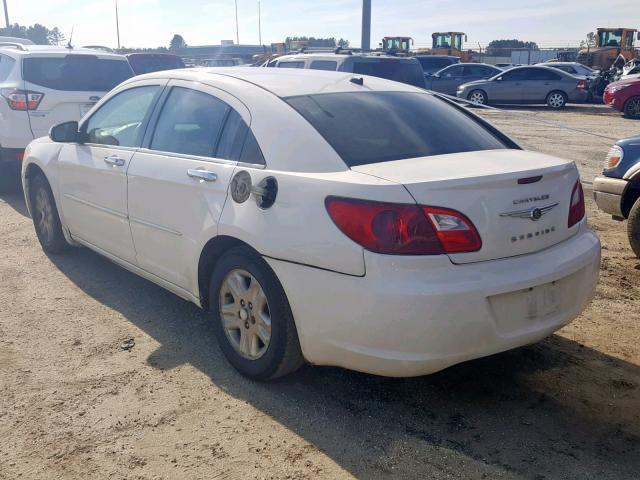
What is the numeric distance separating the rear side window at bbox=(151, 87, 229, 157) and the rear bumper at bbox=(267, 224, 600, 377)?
1.06 metres

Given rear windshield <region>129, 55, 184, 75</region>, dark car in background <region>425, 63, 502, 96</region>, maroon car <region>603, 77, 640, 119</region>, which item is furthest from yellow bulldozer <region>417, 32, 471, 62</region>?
rear windshield <region>129, 55, 184, 75</region>

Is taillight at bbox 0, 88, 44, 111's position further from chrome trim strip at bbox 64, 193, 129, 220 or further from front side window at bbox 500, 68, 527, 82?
front side window at bbox 500, 68, 527, 82

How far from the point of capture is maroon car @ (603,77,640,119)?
18953mm

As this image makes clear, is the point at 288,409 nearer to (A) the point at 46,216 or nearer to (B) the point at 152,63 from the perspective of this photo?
(A) the point at 46,216

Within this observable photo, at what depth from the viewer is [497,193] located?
312cm

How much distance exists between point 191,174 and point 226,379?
1172mm

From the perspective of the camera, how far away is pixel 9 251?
633 cm

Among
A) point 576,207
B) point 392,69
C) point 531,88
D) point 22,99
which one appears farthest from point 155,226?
point 531,88

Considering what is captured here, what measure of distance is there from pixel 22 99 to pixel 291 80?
532 centimetres

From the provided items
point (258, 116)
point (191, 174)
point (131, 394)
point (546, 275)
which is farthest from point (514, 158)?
point (131, 394)

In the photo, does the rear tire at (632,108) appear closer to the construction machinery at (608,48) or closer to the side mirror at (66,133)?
the construction machinery at (608,48)

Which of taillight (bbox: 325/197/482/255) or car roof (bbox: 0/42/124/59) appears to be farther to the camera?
car roof (bbox: 0/42/124/59)

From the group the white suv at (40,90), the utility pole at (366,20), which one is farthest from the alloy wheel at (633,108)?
the white suv at (40,90)

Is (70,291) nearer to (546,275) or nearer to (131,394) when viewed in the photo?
(131,394)
